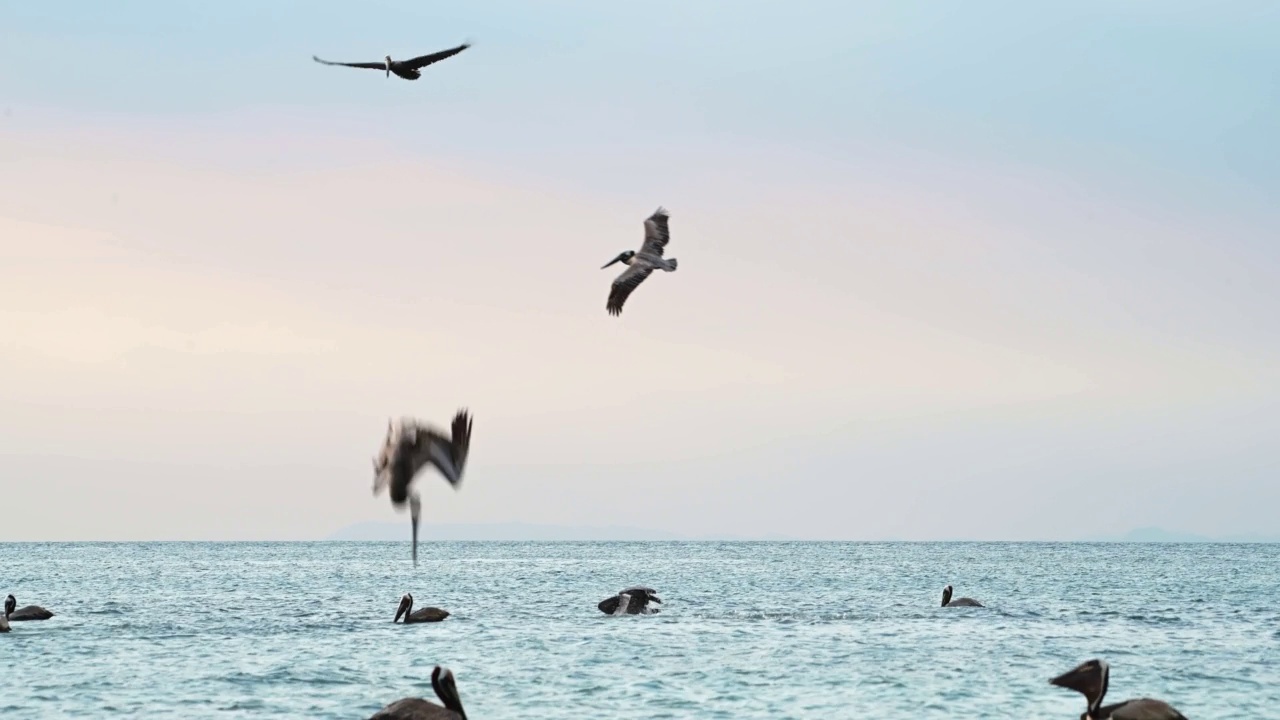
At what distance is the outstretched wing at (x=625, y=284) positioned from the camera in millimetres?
22094

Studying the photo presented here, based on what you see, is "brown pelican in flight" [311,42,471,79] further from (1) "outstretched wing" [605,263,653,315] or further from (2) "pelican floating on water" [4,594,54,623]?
(2) "pelican floating on water" [4,594,54,623]

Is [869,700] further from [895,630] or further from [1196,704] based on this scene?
[895,630]

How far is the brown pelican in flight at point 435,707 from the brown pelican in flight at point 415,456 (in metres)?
11.0

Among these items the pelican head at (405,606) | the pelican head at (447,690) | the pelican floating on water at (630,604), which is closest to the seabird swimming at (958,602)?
the pelican floating on water at (630,604)

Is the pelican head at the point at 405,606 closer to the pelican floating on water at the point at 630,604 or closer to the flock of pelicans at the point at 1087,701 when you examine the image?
the pelican floating on water at the point at 630,604

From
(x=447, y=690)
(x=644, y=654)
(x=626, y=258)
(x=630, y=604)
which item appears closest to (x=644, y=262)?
(x=626, y=258)

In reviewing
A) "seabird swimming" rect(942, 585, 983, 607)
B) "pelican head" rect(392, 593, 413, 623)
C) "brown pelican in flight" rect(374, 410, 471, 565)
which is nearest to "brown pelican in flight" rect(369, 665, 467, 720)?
"brown pelican in flight" rect(374, 410, 471, 565)

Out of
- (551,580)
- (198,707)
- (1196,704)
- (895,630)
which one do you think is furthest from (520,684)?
(551,580)

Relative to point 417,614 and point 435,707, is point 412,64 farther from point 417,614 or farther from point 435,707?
point 417,614

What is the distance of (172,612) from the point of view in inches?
1911

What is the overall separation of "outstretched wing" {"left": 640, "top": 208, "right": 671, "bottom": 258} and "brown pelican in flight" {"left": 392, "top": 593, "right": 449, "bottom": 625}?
2128 cm

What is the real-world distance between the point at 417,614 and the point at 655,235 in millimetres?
22407

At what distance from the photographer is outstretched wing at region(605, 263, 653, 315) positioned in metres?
22.1

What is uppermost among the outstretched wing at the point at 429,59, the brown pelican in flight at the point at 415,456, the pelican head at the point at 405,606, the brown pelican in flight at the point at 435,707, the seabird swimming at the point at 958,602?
the outstretched wing at the point at 429,59
